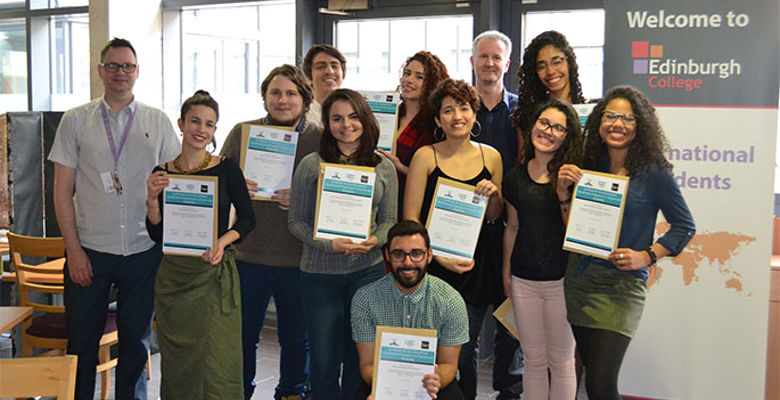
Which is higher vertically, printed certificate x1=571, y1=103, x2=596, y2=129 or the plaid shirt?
printed certificate x1=571, y1=103, x2=596, y2=129

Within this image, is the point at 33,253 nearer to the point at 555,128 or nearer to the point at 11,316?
the point at 11,316

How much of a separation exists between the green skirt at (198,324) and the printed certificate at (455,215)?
3.06ft

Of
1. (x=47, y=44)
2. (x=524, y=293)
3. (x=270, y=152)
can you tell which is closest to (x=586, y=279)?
(x=524, y=293)

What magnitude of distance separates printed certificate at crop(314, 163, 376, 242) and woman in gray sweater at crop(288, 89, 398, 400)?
5cm

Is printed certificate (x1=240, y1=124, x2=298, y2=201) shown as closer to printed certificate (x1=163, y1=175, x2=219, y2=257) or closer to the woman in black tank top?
printed certificate (x1=163, y1=175, x2=219, y2=257)

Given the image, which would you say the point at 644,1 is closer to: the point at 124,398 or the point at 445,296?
the point at 445,296

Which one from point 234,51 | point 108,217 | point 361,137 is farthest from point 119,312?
point 234,51

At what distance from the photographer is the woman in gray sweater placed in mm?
3178

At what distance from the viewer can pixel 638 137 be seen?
2857mm

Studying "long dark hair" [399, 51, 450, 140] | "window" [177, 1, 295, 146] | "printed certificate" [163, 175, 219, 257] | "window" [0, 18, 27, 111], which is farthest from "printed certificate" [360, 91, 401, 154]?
"window" [0, 18, 27, 111]

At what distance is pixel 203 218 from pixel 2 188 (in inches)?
116

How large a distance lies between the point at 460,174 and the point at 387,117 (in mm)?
578

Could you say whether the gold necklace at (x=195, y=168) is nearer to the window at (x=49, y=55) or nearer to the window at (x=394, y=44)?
the window at (x=394, y=44)

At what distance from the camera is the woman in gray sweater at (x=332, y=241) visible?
318 centimetres
